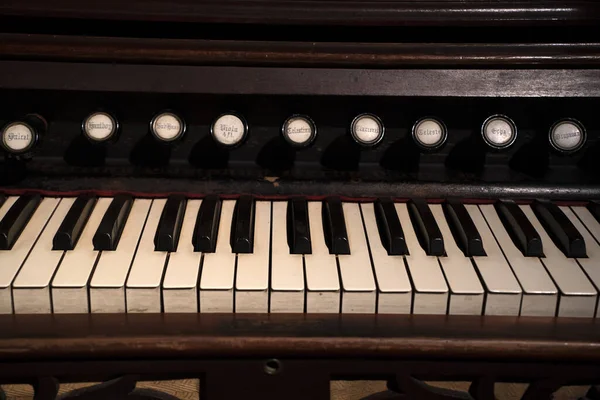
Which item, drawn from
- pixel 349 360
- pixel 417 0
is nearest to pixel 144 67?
pixel 417 0

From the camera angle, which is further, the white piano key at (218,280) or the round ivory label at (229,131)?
the round ivory label at (229,131)

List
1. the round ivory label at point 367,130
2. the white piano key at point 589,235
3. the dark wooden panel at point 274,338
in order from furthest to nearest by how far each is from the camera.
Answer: the round ivory label at point 367,130 < the white piano key at point 589,235 < the dark wooden panel at point 274,338

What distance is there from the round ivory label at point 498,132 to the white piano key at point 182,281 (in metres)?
0.69

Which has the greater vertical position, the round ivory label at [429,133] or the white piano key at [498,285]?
the round ivory label at [429,133]

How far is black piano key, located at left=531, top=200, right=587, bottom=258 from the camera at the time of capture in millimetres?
1247

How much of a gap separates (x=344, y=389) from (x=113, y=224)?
61cm

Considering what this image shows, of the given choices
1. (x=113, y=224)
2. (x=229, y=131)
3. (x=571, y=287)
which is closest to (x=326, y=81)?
(x=229, y=131)

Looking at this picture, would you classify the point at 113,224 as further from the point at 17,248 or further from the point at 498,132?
the point at 498,132

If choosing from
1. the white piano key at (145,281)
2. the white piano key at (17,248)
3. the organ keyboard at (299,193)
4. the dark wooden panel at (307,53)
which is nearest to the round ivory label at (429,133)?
the organ keyboard at (299,193)

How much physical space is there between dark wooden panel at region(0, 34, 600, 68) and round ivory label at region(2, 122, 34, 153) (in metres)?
0.16

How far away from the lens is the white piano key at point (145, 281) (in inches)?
43.8

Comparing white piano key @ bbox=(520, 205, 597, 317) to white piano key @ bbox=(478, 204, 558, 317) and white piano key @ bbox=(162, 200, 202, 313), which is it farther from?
white piano key @ bbox=(162, 200, 202, 313)

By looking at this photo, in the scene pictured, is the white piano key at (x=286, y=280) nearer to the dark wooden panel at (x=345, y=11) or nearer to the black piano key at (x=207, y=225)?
the black piano key at (x=207, y=225)

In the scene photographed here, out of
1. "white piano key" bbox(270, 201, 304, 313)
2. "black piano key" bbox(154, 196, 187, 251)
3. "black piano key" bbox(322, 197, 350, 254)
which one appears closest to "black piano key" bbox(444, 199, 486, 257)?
"black piano key" bbox(322, 197, 350, 254)
